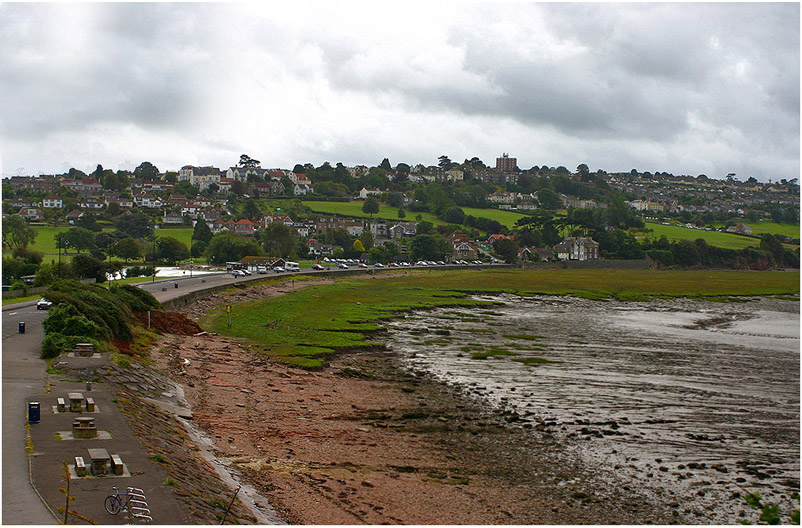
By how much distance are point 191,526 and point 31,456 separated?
4511mm

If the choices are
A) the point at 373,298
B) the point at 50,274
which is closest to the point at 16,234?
the point at 50,274

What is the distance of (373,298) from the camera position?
6481 cm

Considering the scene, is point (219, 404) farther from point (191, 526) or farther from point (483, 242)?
point (483, 242)

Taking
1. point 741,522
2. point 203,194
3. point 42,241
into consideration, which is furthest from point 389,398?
point 203,194

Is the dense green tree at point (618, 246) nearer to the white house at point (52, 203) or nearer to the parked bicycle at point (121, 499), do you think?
the white house at point (52, 203)

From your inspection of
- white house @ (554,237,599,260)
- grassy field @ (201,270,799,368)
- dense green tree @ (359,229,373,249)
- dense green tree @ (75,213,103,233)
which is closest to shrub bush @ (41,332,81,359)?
grassy field @ (201,270,799,368)

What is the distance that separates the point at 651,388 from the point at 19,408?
2113 centimetres

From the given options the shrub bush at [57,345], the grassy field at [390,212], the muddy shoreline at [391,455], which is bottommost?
the muddy shoreline at [391,455]

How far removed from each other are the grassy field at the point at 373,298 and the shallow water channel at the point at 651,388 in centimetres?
388

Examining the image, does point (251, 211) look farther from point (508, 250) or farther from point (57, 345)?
point (57, 345)

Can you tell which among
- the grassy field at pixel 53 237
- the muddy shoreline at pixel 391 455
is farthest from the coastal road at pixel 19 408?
the grassy field at pixel 53 237

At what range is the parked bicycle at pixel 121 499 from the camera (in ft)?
40.0

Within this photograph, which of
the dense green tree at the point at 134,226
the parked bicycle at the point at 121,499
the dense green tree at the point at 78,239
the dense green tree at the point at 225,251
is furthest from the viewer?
the dense green tree at the point at 134,226

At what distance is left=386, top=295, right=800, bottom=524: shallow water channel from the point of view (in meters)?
18.5
